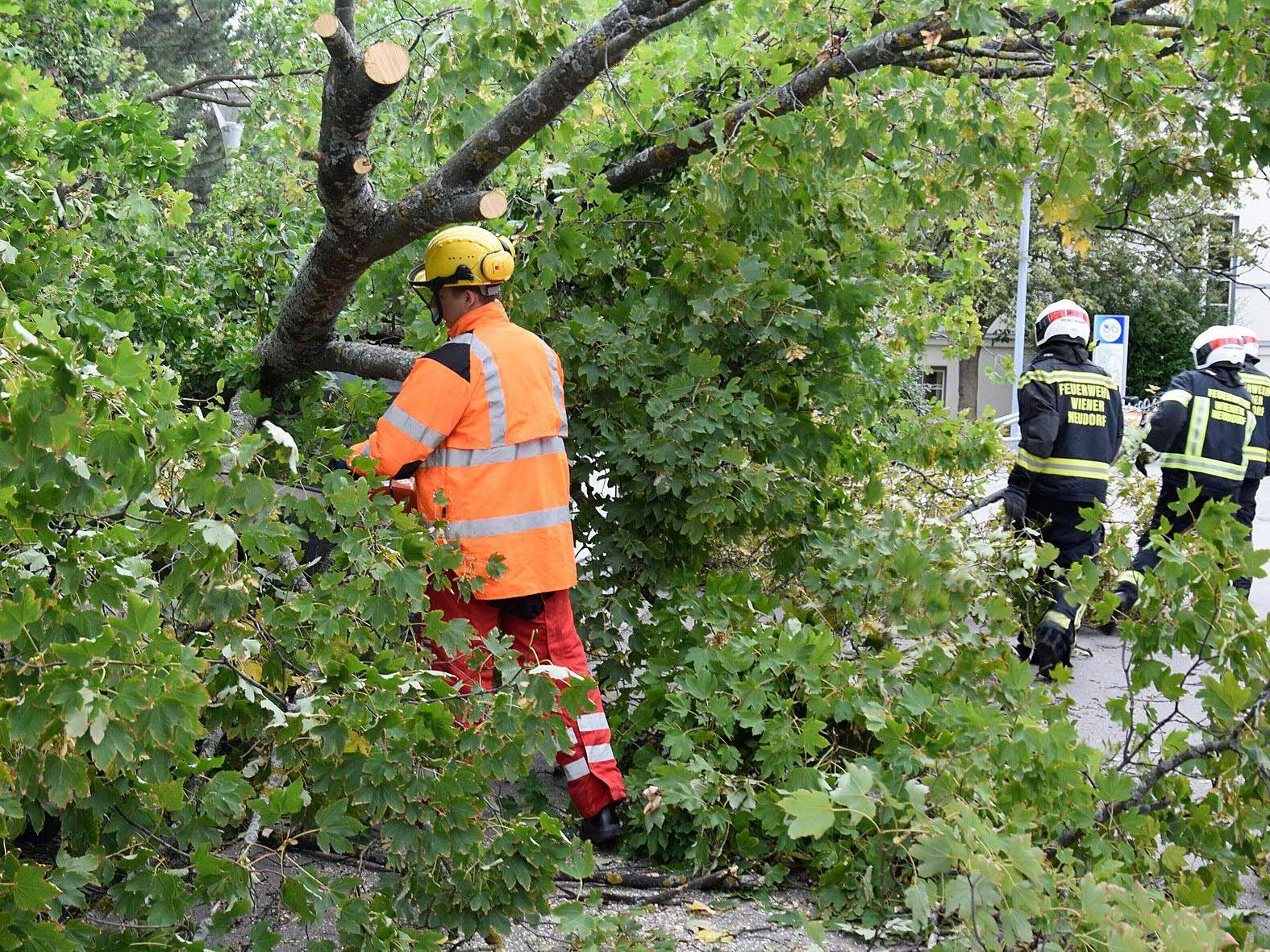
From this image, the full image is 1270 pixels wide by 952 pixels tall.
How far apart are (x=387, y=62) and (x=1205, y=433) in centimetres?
528

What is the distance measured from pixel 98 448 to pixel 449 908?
148cm

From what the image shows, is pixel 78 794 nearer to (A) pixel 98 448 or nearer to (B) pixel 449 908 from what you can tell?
(A) pixel 98 448

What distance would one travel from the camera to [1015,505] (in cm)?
688

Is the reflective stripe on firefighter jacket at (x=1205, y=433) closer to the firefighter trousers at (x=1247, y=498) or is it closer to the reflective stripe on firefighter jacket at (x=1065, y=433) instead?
the firefighter trousers at (x=1247, y=498)

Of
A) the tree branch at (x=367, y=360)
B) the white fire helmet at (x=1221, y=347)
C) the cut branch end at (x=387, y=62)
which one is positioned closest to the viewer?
the cut branch end at (x=387, y=62)

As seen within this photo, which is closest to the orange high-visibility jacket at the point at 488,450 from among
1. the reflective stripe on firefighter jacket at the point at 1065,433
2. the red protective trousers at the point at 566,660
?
the red protective trousers at the point at 566,660

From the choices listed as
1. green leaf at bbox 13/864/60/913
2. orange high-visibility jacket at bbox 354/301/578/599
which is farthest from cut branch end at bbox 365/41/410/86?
green leaf at bbox 13/864/60/913

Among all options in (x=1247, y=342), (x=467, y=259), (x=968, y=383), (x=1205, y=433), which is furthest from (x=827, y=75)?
(x=968, y=383)

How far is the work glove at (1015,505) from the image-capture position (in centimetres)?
684

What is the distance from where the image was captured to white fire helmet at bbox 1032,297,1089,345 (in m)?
7.00

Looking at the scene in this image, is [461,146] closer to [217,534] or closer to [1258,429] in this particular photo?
[217,534]

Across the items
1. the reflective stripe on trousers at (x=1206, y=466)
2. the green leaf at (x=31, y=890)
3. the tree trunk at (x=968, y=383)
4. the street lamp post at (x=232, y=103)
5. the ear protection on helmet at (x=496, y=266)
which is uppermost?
the street lamp post at (x=232, y=103)

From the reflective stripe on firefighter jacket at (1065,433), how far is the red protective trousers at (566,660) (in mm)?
3556

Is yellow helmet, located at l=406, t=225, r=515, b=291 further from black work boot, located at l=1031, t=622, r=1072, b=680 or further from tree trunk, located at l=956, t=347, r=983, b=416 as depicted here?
tree trunk, located at l=956, t=347, r=983, b=416
